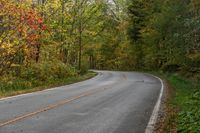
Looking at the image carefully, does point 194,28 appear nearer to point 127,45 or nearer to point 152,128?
point 152,128

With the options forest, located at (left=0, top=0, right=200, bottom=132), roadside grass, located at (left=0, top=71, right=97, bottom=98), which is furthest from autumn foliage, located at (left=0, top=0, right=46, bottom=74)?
roadside grass, located at (left=0, top=71, right=97, bottom=98)

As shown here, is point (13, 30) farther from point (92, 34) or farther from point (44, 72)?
point (92, 34)

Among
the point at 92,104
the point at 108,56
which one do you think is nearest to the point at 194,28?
the point at 92,104

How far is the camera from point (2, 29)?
2486 cm

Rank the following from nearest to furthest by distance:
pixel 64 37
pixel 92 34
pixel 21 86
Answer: pixel 21 86 < pixel 64 37 < pixel 92 34

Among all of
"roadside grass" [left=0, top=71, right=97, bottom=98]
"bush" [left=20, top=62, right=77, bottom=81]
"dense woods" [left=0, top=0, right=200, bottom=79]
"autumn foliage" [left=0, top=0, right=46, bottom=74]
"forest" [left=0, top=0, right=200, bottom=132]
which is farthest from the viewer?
"bush" [left=20, top=62, right=77, bottom=81]

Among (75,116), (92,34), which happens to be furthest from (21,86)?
(92,34)

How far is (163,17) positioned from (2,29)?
16508mm

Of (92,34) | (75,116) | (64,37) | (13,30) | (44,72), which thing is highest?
(92,34)

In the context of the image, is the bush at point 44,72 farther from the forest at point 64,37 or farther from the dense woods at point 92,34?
the dense woods at point 92,34

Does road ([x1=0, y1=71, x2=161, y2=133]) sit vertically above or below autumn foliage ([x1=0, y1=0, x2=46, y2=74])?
below

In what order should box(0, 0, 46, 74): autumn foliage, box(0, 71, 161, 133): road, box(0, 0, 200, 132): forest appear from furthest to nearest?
box(0, 0, 200, 132): forest
box(0, 0, 46, 74): autumn foliage
box(0, 71, 161, 133): road

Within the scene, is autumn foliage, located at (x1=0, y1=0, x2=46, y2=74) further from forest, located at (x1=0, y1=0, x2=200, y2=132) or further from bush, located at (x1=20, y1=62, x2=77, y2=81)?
bush, located at (x1=20, y1=62, x2=77, y2=81)

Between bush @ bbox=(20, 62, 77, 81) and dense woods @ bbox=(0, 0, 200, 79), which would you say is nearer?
dense woods @ bbox=(0, 0, 200, 79)
